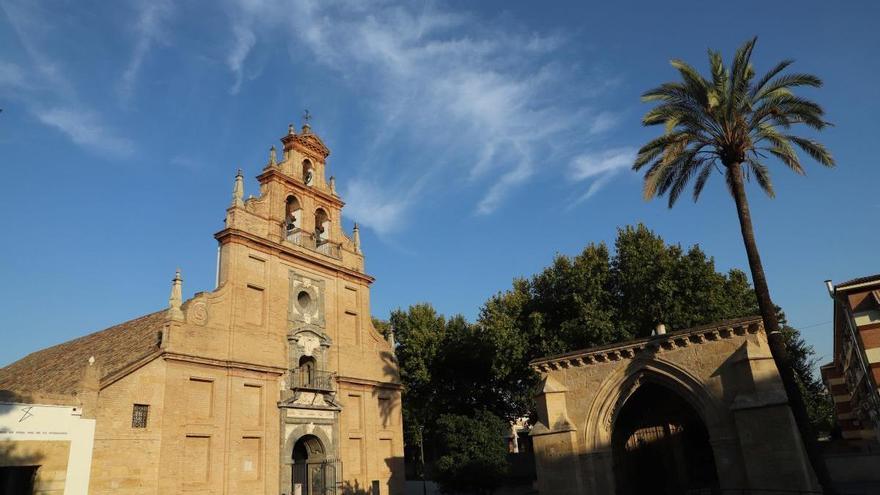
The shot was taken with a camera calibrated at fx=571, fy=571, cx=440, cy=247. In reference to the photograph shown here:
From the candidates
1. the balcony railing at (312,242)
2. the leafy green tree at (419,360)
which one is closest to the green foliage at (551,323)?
the leafy green tree at (419,360)

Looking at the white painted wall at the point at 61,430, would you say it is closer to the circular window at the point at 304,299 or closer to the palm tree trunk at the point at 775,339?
the circular window at the point at 304,299

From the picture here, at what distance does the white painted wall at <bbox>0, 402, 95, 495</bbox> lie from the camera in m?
16.3

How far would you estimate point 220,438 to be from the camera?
2194 cm

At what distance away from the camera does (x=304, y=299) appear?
2797cm

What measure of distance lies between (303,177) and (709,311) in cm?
2250

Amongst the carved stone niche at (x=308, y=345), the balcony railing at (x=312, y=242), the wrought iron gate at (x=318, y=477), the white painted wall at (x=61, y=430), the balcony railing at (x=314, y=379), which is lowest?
the wrought iron gate at (x=318, y=477)

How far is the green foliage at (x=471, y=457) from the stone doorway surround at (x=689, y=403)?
7416mm

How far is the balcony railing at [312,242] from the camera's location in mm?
28141

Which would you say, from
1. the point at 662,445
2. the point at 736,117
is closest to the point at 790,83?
the point at 736,117

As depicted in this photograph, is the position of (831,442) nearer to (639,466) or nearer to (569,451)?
(639,466)

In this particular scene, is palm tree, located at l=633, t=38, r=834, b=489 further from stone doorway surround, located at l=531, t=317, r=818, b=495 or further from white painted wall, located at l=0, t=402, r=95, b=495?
white painted wall, located at l=0, t=402, r=95, b=495

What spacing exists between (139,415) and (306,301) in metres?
9.53

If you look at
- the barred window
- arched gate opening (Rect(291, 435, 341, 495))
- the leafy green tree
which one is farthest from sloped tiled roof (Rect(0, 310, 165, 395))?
the leafy green tree

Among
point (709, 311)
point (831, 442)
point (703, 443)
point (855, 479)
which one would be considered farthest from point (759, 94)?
point (831, 442)
